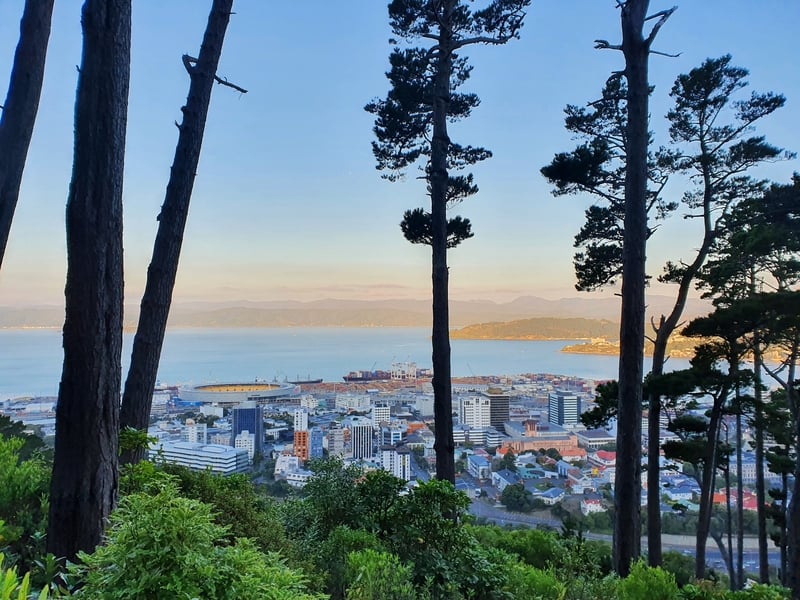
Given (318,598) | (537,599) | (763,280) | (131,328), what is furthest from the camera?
(763,280)

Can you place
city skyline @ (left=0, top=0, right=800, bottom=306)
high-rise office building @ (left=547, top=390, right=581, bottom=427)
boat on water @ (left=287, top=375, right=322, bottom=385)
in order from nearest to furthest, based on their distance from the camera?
city skyline @ (left=0, top=0, right=800, bottom=306) → boat on water @ (left=287, top=375, right=322, bottom=385) → high-rise office building @ (left=547, top=390, right=581, bottom=427)

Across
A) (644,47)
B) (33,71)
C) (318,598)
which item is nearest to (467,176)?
(644,47)

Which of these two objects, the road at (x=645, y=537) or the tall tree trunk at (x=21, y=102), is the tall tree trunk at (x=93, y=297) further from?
the road at (x=645, y=537)

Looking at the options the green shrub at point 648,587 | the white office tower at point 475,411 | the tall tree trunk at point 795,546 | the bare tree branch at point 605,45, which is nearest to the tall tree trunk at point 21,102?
the bare tree branch at point 605,45

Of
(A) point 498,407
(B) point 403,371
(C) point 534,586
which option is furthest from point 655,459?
(C) point 534,586

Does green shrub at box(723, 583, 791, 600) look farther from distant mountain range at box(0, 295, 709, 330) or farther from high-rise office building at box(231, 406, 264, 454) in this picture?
distant mountain range at box(0, 295, 709, 330)

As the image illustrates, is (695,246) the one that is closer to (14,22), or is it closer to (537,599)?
(537,599)

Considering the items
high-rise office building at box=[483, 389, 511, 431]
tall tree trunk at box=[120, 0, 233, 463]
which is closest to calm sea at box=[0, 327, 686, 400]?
high-rise office building at box=[483, 389, 511, 431]
